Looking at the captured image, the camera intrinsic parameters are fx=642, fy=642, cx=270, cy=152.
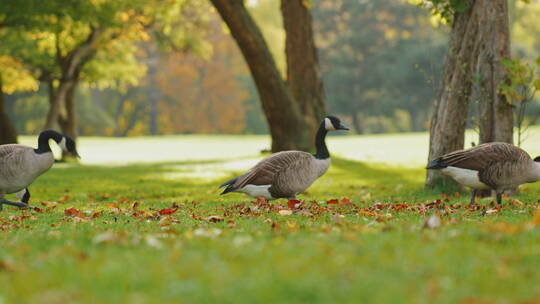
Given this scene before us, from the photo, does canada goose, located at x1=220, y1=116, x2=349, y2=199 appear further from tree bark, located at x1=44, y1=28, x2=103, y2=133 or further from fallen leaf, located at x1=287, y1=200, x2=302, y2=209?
tree bark, located at x1=44, y1=28, x2=103, y2=133

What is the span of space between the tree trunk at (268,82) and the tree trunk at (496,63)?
10355 millimetres

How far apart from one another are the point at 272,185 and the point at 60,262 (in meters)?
6.10

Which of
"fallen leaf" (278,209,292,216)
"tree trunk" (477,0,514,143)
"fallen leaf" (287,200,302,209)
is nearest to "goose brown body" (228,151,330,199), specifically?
"fallen leaf" (287,200,302,209)

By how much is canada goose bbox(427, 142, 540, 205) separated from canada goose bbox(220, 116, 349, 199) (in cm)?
232

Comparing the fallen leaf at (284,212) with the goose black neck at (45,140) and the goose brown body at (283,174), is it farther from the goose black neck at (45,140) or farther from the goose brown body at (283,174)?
the goose black neck at (45,140)

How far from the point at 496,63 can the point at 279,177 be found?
5.59 meters

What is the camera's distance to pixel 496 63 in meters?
13.4

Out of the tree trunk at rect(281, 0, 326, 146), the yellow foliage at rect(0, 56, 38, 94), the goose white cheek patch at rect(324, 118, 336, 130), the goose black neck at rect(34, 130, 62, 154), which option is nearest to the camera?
the goose black neck at rect(34, 130, 62, 154)

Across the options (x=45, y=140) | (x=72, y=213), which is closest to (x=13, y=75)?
(x=45, y=140)

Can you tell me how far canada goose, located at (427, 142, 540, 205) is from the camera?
10688 mm

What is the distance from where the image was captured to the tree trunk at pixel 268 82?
72.6 feet

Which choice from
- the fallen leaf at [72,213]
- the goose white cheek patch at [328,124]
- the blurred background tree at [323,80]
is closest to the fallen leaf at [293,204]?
the goose white cheek patch at [328,124]

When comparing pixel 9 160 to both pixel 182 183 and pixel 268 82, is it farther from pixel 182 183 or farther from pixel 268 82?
pixel 268 82

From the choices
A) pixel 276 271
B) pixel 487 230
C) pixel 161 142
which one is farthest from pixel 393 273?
pixel 161 142
